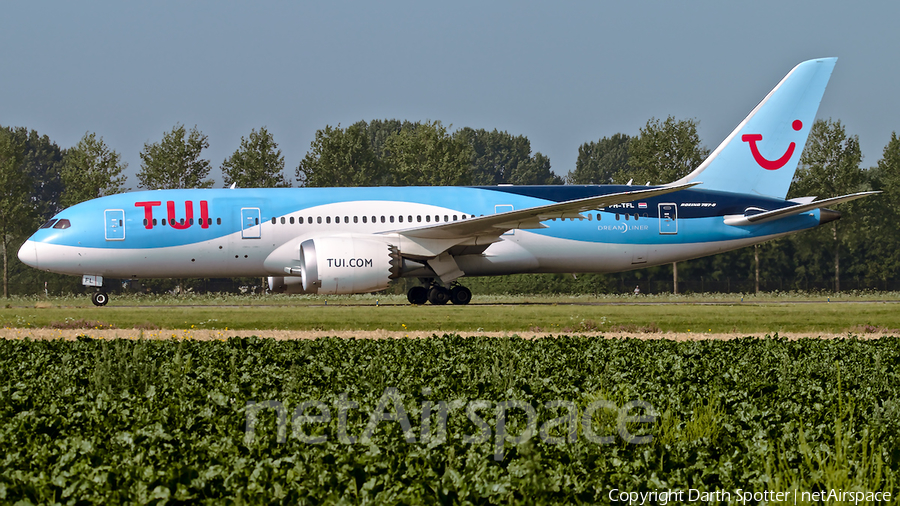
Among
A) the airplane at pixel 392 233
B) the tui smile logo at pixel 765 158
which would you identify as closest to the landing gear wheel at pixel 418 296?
the airplane at pixel 392 233

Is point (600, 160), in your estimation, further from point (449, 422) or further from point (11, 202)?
point (449, 422)

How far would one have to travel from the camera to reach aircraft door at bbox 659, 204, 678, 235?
84.4ft

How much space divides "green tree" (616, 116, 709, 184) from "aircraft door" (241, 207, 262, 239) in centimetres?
2612

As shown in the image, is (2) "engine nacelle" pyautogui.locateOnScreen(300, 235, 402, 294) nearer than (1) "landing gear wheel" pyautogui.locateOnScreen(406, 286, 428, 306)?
Yes

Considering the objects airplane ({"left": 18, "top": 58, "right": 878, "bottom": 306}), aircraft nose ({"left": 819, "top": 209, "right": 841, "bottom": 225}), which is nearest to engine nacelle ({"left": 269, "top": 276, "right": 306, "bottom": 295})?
airplane ({"left": 18, "top": 58, "right": 878, "bottom": 306})

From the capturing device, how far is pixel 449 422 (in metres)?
6.72

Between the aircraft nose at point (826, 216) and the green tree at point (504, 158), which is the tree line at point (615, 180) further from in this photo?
the green tree at point (504, 158)

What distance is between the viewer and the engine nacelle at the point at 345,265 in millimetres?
21703

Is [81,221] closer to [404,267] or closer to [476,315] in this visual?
[404,267]

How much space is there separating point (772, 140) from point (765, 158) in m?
0.62

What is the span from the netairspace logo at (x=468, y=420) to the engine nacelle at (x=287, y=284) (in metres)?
17.6

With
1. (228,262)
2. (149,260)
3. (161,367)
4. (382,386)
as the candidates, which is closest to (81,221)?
(149,260)

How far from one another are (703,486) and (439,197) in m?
20.0

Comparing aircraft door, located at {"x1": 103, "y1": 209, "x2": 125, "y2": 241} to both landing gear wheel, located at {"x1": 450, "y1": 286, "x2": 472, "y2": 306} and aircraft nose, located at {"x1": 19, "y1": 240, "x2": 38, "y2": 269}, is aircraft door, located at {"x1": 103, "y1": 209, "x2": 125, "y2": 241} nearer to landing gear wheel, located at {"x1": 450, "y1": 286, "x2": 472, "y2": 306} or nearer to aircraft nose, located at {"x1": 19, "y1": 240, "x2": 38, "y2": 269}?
aircraft nose, located at {"x1": 19, "y1": 240, "x2": 38, "y2": 269}
